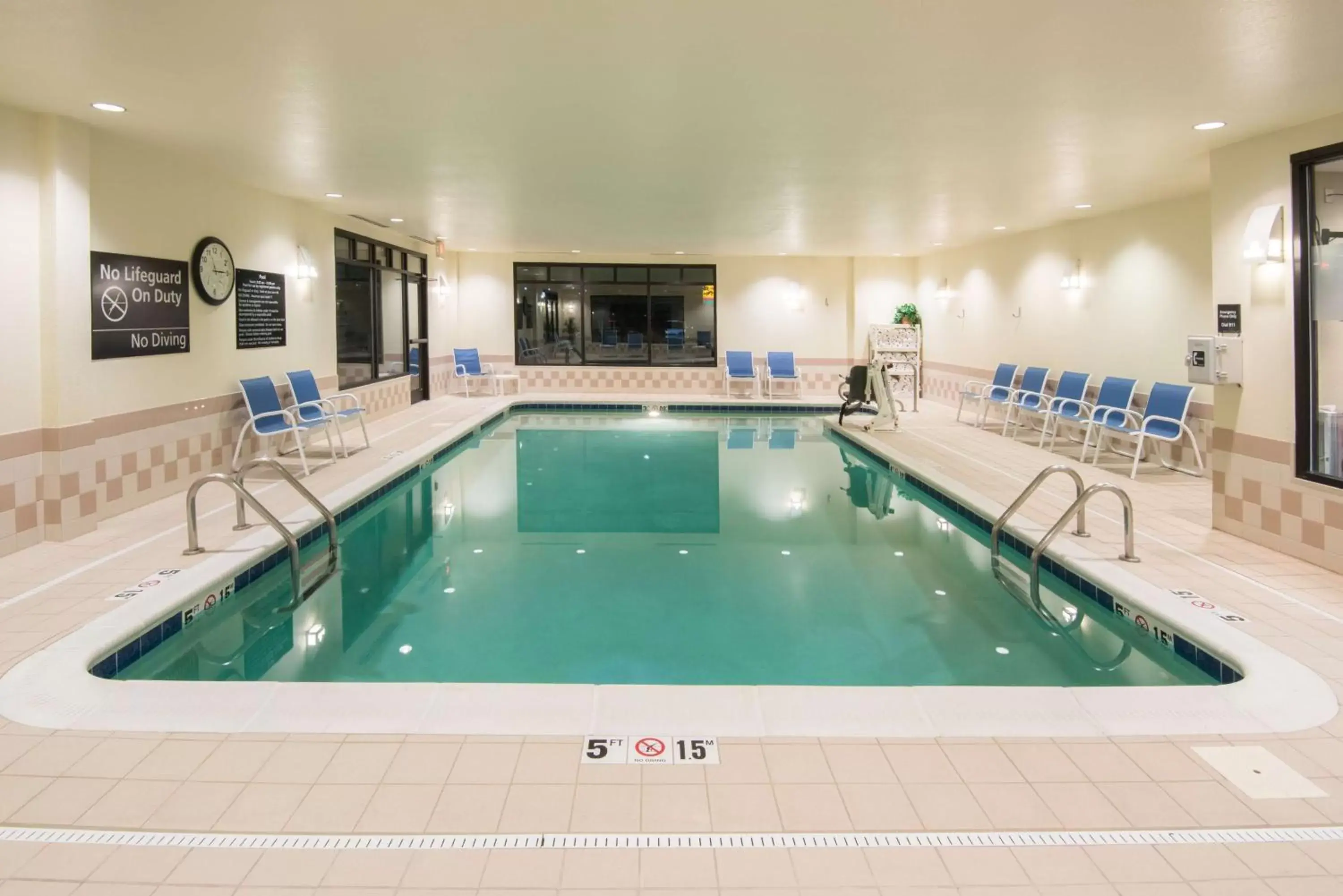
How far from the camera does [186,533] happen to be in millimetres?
5195

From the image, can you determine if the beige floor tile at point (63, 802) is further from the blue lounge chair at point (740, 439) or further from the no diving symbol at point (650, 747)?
the blue lounge chair at point (740, 439)

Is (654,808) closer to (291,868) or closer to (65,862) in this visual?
(291,868)

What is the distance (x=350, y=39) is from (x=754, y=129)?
2451 mm

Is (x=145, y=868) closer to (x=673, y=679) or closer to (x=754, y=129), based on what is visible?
(x=673, y=679)

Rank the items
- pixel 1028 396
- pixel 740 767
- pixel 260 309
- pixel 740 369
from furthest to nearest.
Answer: pixel 740 369, pixel 1028 396, pixel 260 309, pixel 740 767

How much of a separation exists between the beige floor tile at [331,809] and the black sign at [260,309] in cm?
592

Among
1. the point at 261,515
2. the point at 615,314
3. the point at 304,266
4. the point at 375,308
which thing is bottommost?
the point at 261,515

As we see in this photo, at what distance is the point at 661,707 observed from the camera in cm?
295

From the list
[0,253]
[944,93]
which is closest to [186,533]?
[0,253]

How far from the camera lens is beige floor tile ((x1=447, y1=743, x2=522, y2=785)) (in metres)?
2.47

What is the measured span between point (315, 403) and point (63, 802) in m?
5.85

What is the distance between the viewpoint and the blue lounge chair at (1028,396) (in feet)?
31.8

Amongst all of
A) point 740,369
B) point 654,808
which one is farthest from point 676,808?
point 740,369

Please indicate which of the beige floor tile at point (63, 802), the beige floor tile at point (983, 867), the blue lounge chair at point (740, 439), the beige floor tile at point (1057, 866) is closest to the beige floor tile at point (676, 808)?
the beige floor tile at point (983, 867)
